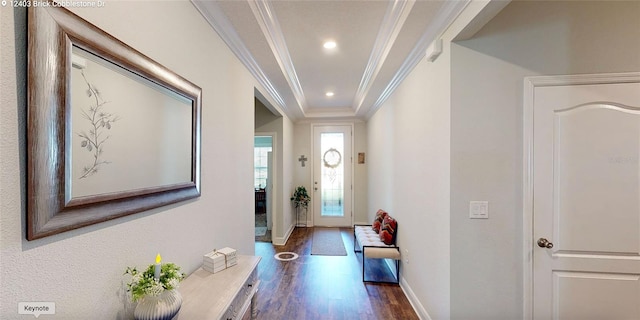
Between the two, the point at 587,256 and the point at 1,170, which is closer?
the point at 1,170

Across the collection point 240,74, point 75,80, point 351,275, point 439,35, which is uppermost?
point 439,35

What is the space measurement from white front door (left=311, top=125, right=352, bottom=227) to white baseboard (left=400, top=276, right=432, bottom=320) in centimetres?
290

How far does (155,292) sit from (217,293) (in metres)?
0.41

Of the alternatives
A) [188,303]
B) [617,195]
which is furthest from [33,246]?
[617,195]

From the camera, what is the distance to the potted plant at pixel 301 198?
220 inches

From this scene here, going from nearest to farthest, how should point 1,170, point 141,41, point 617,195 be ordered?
1. point 1,170
2. point 141,41
3. point 617,195

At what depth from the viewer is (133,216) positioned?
111 cm

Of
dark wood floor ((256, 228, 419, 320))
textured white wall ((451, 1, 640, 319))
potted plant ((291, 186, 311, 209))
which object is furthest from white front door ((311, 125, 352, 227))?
textured white wall ((451, 1, 640, 319))

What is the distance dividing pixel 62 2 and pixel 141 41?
0.34 meters

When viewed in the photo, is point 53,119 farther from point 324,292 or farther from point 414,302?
point 414,302

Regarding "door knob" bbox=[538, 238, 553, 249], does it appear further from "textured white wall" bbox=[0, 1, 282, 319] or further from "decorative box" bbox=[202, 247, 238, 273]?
"textured white wall" bbox=[0, 1, 282, 319]

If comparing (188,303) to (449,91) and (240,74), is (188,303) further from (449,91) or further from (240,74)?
(449,91)

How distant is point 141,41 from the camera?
1.16 meters

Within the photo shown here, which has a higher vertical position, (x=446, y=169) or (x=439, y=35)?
(x=439, y=35)
